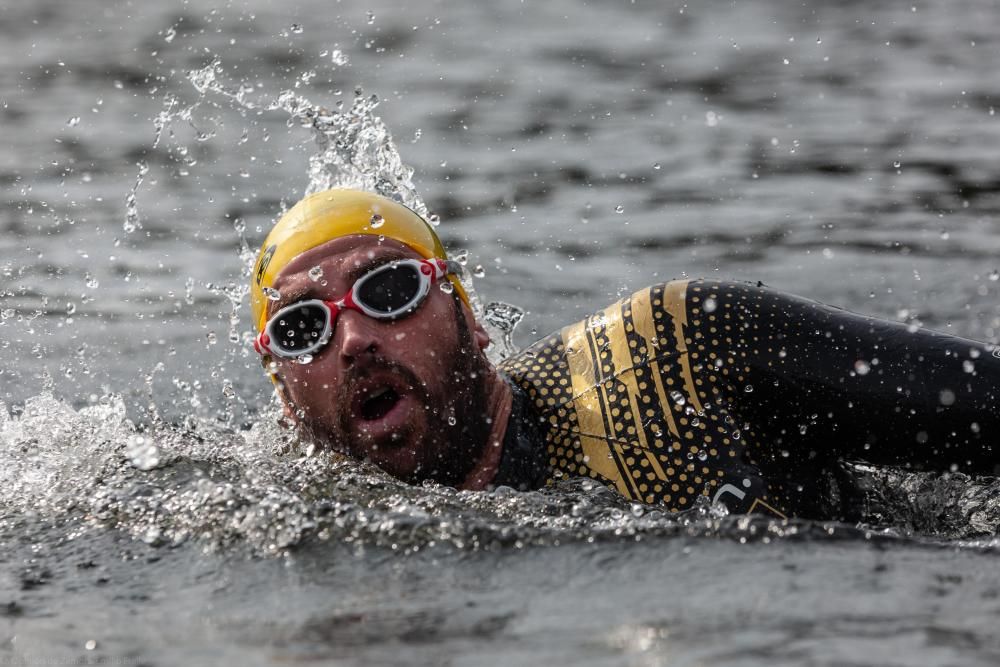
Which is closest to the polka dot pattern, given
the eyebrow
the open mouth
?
the open mouth

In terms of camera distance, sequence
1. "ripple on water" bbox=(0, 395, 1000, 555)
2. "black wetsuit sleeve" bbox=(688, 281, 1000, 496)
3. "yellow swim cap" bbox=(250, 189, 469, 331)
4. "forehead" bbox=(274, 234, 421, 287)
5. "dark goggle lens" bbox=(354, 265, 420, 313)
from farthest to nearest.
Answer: "yellow swim cap" bbox=(250, 189, 469, 331) < "forehead" bbox=(274, 234, 421, 287) < "dark goggle lens" bbox=(354, 265, 420, 313) < "black wetsuit sleeve" bbox=(688, 281, 1000, 496) < "ripple on water" bbox=(0, 395, 1000, 555)

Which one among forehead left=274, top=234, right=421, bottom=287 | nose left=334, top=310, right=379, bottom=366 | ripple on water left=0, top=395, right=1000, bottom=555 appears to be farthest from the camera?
forehead left=274, top=234, right=421, bottom=287

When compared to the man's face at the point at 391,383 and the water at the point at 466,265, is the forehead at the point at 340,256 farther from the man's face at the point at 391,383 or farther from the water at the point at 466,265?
the water at the point at 466,265

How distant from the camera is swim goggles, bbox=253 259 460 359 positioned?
14.3ft

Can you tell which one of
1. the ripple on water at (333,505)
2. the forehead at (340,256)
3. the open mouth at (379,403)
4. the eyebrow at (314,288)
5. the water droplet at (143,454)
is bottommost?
the ripple on water at (333,505)

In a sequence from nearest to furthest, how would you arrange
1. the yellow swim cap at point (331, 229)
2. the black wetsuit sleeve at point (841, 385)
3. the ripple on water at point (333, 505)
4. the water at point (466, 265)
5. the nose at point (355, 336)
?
the water at point (466, 265)
the ripple on water at point (333, 505)
the black wetsuit sleeve at point (841, 385)
the nose at point (355, 336)
the yellow swim cap at point (331, 229)

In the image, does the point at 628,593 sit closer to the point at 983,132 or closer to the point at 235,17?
the point at 983,132

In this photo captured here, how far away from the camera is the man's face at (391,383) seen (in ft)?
14.0

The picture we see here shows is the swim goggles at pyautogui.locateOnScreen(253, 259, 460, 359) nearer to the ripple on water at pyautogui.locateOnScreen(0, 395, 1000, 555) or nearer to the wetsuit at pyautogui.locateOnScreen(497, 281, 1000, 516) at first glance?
the ripple on water at pyautogui.locateOnScreen(0, 395, 1000, 555)

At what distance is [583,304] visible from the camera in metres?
7.90

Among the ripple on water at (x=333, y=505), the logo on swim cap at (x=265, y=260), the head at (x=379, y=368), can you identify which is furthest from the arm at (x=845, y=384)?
the logo on swim cap at (x=265, y=260)

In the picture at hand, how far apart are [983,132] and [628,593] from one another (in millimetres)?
8778

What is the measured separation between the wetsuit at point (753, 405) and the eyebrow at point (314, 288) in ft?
2.38

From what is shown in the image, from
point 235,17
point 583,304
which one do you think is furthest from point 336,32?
point 583,304
